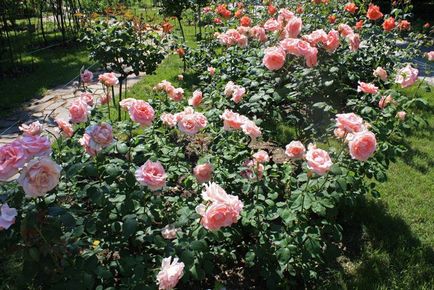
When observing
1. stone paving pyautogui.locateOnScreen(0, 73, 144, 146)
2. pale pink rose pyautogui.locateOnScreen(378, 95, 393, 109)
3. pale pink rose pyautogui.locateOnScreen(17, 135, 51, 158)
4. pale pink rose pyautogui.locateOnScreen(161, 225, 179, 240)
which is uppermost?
pale pink rose pyautogui.locateOnScreen(17, 135, 51, 158)

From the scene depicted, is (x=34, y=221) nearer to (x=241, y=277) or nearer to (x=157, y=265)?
(x=157, y=265)

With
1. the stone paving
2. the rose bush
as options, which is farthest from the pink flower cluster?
the stone paving

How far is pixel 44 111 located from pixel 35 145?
12.7 ft

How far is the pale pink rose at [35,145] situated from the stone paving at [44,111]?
2.86 metres

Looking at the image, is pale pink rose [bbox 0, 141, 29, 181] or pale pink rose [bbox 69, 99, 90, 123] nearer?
pale pink rose [bbox 0, 141, 29, 181]

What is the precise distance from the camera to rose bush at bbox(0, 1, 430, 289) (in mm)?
1659

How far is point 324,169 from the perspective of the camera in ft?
6.18

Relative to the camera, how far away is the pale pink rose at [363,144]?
1.87m

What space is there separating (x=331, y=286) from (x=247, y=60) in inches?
78.4

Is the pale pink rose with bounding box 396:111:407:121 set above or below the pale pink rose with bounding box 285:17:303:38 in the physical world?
below

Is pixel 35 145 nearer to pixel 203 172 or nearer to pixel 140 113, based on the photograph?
pixel 140 113

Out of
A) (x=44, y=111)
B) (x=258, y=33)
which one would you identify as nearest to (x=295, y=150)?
(x=258, y=33)

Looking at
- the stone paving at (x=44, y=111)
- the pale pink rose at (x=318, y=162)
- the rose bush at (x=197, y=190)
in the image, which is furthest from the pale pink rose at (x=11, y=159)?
the stone paving at (x=44, y=111)

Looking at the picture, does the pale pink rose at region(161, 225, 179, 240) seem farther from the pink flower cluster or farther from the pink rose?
the pink rose
